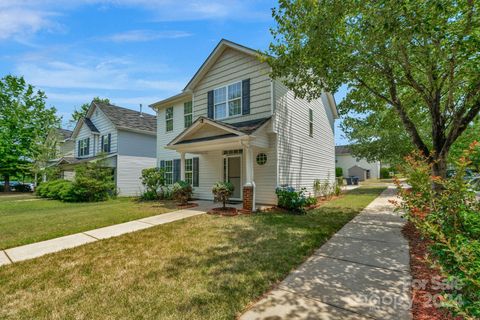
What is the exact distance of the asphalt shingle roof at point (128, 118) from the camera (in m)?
17.3

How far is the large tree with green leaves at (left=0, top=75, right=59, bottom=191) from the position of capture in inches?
945

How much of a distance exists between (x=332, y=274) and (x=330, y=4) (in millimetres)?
6357

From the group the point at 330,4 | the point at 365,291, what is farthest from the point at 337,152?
the point at 365,291

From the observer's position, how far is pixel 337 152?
43.9 m

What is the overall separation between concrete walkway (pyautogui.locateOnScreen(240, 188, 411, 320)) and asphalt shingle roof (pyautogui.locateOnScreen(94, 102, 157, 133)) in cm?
1681

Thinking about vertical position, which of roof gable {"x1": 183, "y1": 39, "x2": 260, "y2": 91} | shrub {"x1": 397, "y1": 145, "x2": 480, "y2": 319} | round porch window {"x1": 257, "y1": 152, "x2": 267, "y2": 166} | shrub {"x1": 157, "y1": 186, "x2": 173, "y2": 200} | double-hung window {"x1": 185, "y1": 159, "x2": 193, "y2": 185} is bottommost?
shrub {"x1": 157, "y1": 186, "x2": 173, "y2": 200}

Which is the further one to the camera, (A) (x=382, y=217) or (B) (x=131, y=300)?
(A) (x=382, y=217)

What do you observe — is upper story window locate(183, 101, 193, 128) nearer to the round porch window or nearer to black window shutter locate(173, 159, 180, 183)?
black window shutter locate(173, 159, 180, 183)

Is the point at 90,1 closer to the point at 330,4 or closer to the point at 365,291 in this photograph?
the point at 330,4

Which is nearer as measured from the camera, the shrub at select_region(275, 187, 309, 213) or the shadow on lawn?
the shadow on lawn

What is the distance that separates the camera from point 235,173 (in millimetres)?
11742

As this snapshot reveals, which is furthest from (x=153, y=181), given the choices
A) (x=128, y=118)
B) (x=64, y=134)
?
(x=64, y=134)

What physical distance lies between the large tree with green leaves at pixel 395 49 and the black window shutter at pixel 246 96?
8.83 ft

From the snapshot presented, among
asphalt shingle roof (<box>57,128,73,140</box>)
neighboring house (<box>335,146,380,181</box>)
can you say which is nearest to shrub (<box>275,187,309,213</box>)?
asphalt shingle roof (<box>57,128,73,140</box>)
